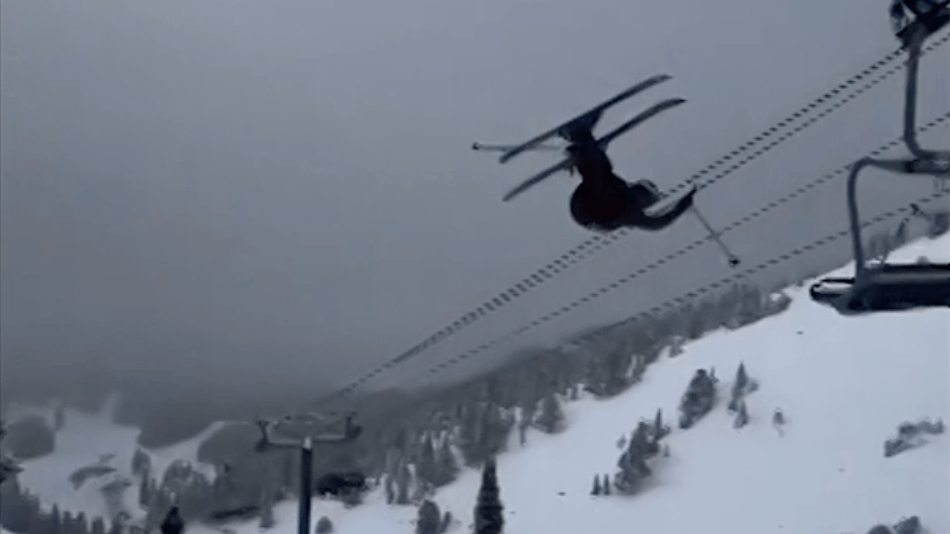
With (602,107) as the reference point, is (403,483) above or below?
above

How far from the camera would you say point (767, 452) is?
94.2 m

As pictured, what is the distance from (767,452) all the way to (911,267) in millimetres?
90301

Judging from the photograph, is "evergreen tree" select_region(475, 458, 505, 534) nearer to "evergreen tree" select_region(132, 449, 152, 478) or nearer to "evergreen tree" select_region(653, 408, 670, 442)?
"evergreen tree" select_region(653, 408, 670, 442)

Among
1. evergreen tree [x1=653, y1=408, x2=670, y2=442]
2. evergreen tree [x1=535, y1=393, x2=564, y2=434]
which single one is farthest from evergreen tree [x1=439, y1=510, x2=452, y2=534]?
evergreen tree [x1=535, y1=393, x2=564, y2=434]

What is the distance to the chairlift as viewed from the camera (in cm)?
581

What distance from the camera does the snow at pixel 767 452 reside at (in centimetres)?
7556

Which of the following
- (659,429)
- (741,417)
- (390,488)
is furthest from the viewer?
(659,429)

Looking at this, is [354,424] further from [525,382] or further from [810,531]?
[525,382]

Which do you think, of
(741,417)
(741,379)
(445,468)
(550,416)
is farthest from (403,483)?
(741,379)

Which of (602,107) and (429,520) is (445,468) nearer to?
(429,520)

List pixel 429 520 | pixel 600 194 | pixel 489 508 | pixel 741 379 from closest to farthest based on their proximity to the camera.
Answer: pixel 600 194, pixel 489 508, pixel 429 520, pixel 741 379

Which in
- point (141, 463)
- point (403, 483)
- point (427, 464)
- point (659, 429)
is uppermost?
point (141, 463)

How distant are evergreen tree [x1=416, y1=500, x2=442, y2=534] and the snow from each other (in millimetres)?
1113

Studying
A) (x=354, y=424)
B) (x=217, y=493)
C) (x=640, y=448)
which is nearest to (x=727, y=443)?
(x=640, y=448)
